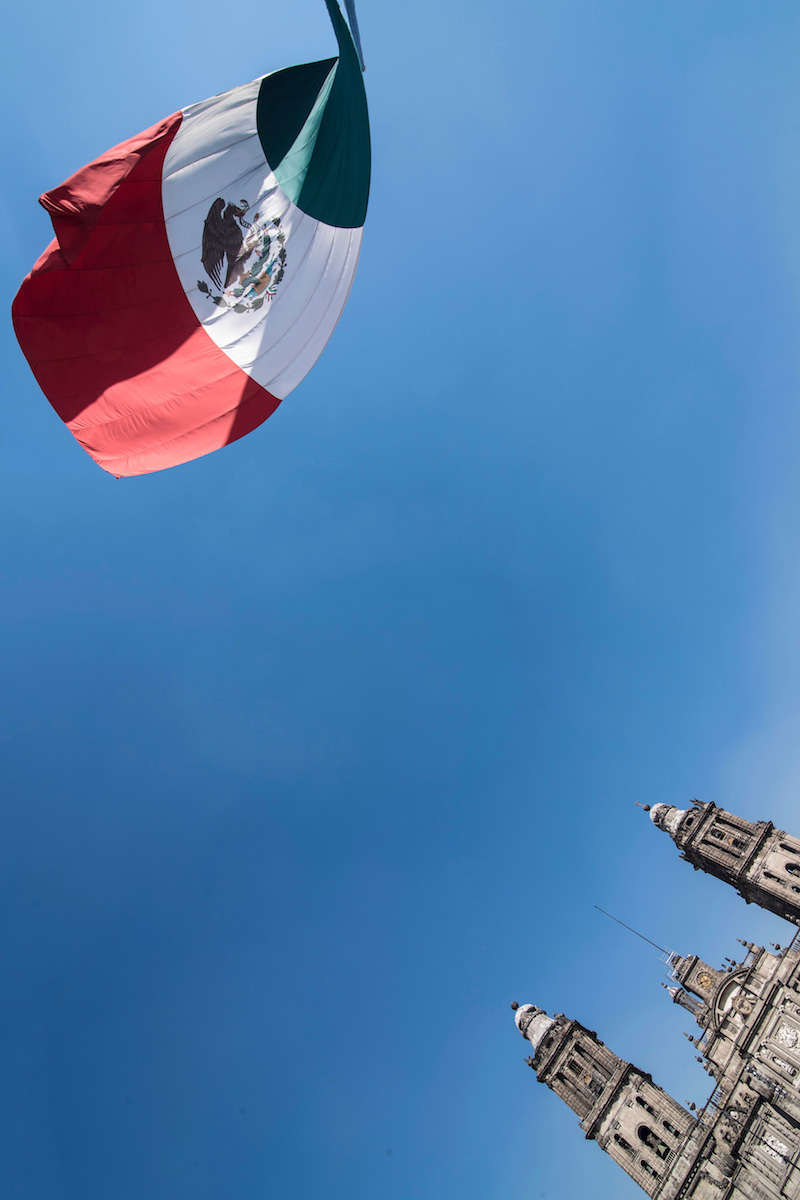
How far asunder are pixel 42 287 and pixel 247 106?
6.37 m

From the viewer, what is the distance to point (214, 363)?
43.8 feet

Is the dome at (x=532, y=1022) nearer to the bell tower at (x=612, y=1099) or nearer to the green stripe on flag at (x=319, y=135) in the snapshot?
the bell tower at (x=612, y=1099)

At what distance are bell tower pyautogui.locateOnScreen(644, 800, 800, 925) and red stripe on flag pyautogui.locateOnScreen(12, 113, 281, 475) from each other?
57.8 m

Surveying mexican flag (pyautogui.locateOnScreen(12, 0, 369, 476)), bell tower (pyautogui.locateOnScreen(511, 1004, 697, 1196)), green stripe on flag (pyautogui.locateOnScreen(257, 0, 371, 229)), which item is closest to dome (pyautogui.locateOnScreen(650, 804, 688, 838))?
bell tower (pyautogui.locateOnScreen(511, 1004, 697, 1196))

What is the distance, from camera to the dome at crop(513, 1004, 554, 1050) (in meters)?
50.5

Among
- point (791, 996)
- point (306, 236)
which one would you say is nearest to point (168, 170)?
point (306, 236)

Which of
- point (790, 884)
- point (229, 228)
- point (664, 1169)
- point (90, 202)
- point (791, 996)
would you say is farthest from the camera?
point (790, 884)

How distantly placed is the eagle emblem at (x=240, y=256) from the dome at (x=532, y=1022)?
208ft

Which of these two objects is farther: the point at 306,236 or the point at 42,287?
the point at 306,236

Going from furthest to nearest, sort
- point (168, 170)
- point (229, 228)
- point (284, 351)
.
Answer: point (284, 351) < point (229, 228) < point (168, 170)

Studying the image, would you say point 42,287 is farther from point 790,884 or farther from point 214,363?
point 790,884

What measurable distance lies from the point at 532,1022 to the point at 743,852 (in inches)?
1037

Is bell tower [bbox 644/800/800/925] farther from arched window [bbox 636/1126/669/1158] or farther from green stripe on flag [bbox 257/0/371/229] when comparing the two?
green stripe on flag [bbox 257/0/371/229]

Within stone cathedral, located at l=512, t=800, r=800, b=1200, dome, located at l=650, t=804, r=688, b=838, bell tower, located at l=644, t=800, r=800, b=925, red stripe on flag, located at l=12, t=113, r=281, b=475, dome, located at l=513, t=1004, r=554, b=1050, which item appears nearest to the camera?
red stripe on flag, located at l=12, t=113, r=281, b=475
